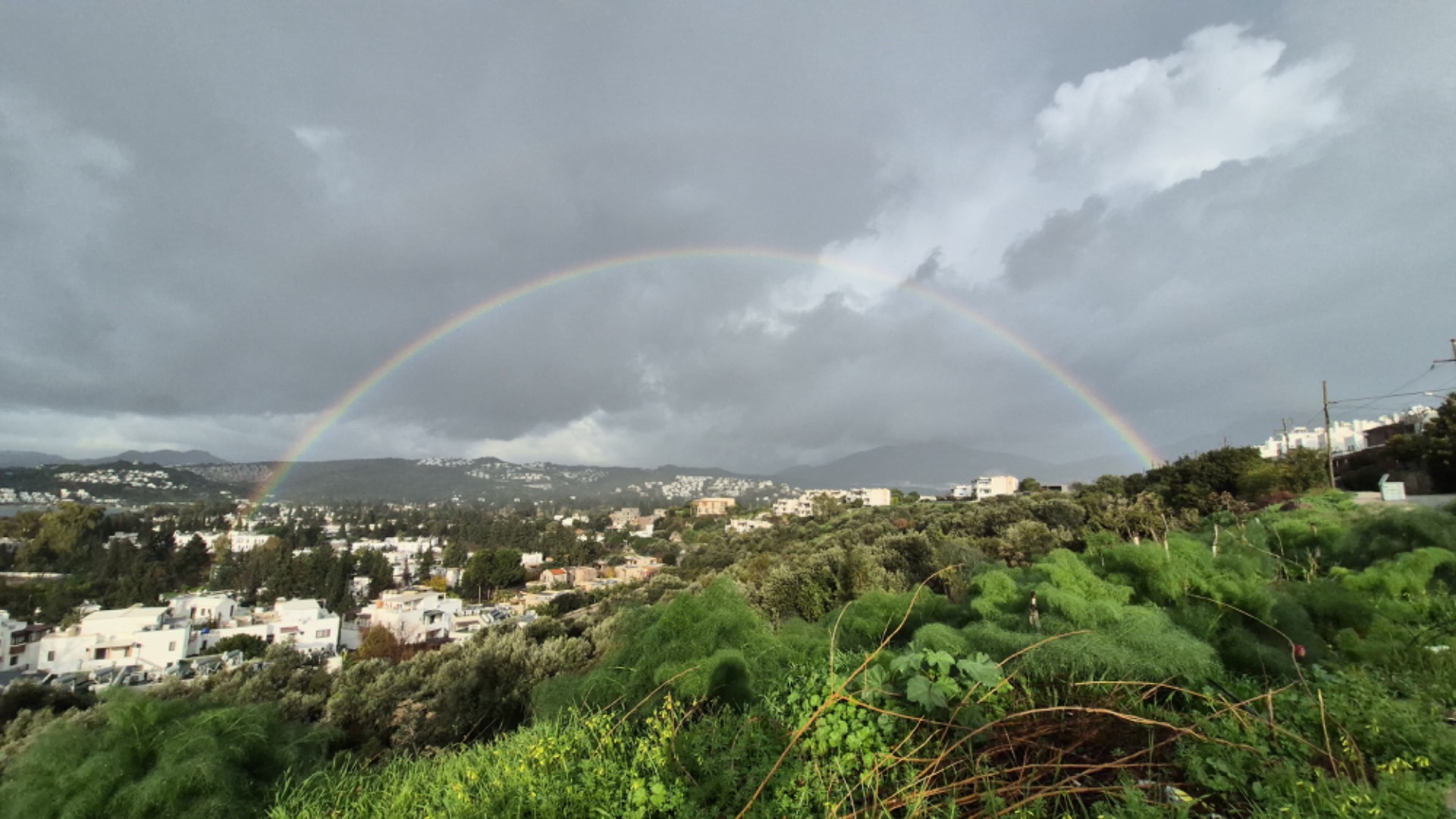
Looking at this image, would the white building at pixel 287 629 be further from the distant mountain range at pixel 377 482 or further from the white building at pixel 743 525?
the distant mountain range at pixel 377 482

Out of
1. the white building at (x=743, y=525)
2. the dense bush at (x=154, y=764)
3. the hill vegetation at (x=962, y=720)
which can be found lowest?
the white building at (x=743, y=525)

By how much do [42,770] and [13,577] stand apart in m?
69.8

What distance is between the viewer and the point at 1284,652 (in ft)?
12.0

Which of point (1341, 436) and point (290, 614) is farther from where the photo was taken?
point (1341, 436)

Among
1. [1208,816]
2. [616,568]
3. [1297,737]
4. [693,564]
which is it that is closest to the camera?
[1208,816]

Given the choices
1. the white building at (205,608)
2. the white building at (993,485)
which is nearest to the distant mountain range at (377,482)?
the white building at (993,485)

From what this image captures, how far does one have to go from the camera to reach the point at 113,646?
106ft

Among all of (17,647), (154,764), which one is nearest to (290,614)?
(17,647)

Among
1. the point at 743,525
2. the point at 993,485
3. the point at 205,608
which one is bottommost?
the point at 205,608

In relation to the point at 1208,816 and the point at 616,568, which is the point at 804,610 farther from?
the point at 616,568

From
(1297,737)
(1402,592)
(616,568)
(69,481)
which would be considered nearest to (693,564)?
(616,568)

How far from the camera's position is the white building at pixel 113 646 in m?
31.3

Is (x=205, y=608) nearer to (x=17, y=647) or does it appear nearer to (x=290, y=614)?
(x=290, y=614)

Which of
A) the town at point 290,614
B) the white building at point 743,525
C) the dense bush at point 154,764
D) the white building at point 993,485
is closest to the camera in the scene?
the dense bush at point 154,764
